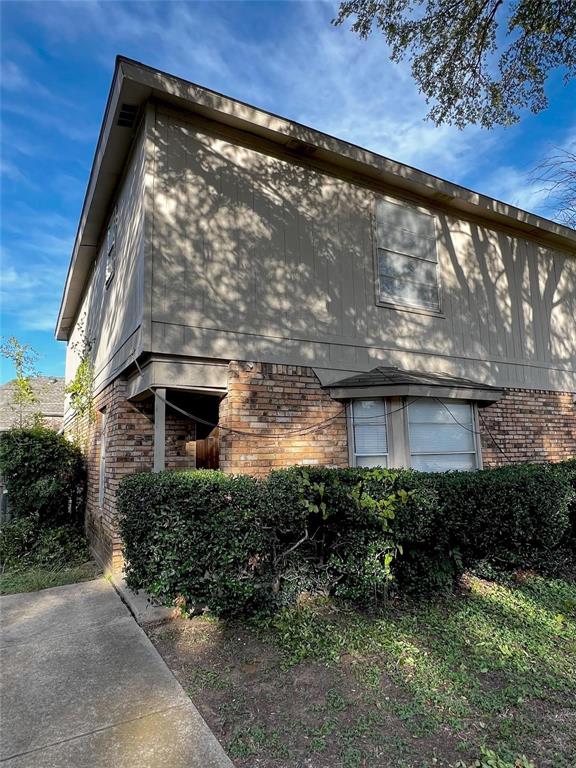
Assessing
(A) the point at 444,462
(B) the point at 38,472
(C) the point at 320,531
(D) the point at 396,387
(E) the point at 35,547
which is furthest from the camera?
(B) the point at 38,472

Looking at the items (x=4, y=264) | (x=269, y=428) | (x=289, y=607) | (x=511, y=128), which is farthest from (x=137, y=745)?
(x=511, y=128)

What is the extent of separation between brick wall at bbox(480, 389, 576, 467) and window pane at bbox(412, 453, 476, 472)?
613 mm

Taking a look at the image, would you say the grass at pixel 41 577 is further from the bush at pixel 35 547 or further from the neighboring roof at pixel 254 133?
the neighboring roof at pixel 254 133

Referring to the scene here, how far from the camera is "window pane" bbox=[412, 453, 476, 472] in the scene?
21.4ft

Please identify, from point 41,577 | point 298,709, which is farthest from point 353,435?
point 41,577

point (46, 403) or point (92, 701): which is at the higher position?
point (46, 403)

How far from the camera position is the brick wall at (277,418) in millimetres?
5605

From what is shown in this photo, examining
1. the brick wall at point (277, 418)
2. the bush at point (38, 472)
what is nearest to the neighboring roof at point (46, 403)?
the bush at point (38, 472)

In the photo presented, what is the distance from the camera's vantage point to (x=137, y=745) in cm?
267

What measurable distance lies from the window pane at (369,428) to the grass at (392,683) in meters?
2.20

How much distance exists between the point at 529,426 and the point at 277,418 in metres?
5.21

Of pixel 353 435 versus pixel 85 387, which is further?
pixel 85 387

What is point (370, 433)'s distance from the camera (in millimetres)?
6508

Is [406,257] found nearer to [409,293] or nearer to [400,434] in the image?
[409,293]
